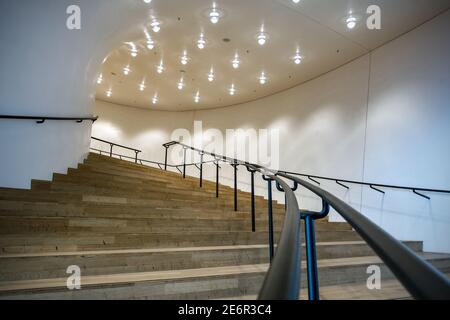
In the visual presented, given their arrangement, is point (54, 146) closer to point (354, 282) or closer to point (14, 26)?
point (14, 26)

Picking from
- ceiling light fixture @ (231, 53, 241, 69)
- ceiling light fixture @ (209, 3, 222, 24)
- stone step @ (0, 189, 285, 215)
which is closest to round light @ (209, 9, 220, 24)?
ceiling light fixture @ (209, 3, 222, 24)

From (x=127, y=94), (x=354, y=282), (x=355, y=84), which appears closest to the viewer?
(x=354, y=282)

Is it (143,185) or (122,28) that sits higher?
(122,28)

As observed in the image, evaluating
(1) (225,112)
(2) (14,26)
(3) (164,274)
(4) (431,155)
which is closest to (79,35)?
(2) (14,26)

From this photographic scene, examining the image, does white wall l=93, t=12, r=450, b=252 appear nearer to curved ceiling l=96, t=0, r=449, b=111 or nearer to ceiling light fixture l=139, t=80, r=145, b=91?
curved ceiling l=96, t=0, r=449, b=111

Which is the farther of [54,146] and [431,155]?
[431,155]

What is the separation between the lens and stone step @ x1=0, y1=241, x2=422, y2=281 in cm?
214

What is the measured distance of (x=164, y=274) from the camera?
2.30 meters

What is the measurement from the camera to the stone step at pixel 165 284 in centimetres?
189

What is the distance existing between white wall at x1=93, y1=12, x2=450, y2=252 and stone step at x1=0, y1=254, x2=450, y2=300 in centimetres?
301

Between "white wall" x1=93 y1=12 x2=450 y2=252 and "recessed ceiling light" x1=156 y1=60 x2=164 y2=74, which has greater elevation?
"recessed ceiling light" x1=156 y1=60 x2=164 y2=74

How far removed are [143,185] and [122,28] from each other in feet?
9.32

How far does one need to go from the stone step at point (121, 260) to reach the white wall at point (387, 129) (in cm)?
338

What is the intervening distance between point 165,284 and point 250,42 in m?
A: 5.29
